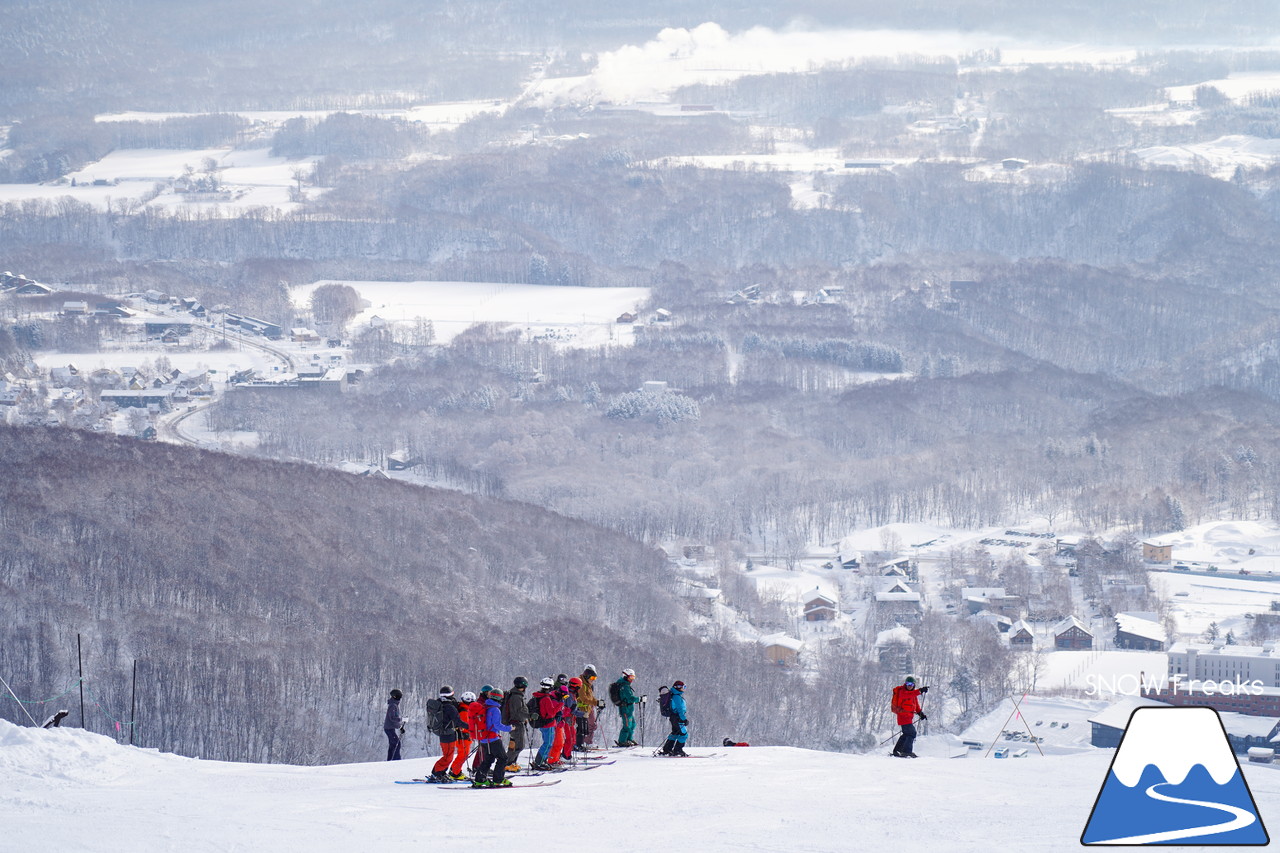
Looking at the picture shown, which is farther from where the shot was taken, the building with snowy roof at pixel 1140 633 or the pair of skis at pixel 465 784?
the building with snowy roof at pixel 1140 633

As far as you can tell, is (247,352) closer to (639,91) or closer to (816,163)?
(816,163)

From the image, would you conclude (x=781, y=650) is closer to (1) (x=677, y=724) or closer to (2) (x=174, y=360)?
(1) (x=677, y=724)

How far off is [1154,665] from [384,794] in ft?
93.8

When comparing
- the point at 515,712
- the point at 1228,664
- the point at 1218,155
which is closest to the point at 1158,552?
the point at 1228,664

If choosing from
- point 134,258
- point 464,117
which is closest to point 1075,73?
point 464,117

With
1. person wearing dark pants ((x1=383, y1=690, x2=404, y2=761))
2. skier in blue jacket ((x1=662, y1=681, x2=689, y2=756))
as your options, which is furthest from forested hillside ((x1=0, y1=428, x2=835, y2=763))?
skier in blue jacket ((x1=662, y1=681, x2=689, y2=756))

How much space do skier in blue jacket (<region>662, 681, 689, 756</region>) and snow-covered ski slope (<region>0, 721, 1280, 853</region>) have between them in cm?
31

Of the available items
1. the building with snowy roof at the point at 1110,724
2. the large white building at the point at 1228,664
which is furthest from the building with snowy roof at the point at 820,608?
the building with snowy roof at the point at 1110,724

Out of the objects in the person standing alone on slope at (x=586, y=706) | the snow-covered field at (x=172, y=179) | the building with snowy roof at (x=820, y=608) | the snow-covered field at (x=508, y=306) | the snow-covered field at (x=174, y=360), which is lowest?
the building with snowy roof at (x=820, y=608)

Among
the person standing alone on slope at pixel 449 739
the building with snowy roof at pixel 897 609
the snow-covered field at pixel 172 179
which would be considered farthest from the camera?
the snow-covered field at pixel 172 179

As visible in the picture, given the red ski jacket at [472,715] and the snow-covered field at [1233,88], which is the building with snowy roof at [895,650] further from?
the snow-covered field at [1233,88]

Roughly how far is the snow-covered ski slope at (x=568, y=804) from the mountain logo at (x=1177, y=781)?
1.15 meters
